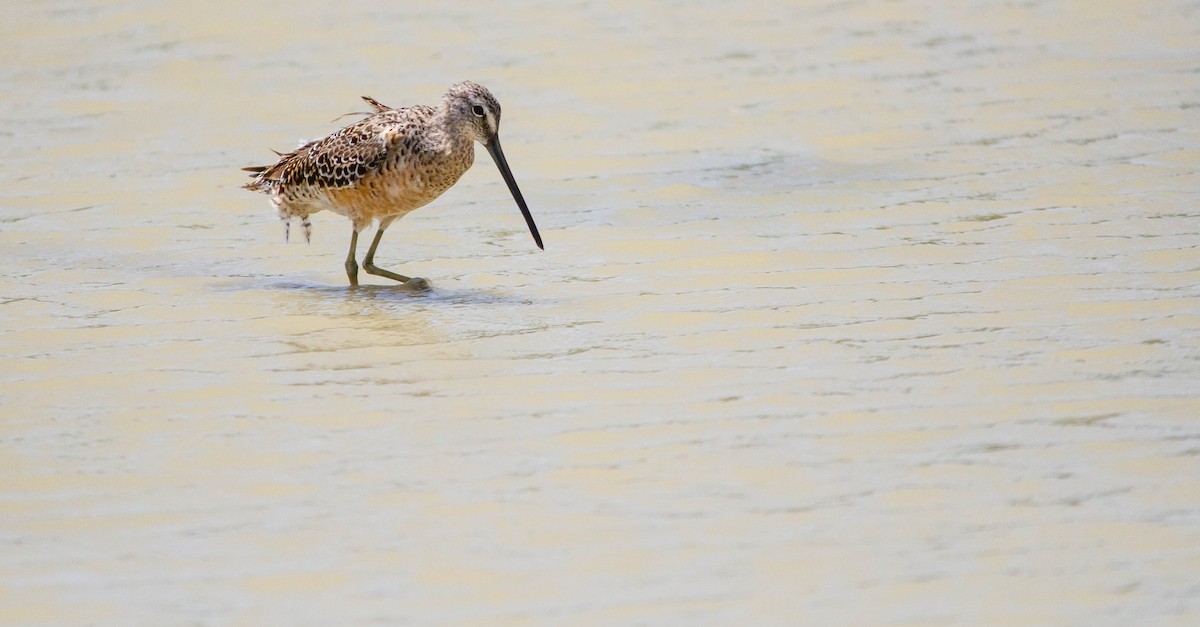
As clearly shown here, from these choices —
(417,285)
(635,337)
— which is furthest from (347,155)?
(635,337)

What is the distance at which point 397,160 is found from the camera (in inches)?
234

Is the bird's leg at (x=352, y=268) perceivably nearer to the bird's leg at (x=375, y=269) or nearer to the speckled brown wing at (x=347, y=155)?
the bird's leg at (x=375, y=269)

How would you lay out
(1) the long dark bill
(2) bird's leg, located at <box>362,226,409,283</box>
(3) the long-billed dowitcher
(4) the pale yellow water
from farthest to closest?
(2) bird's leg, located at <box>362,226,409,283</box>, (1) the long dark bill, (3) the long-billed dowitcher, (4) the pale yellow water

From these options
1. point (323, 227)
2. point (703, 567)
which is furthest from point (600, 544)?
point (323, 227)

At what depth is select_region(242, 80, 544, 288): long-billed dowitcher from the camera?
593cm

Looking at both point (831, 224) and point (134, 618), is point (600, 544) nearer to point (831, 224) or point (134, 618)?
point (134, 618)

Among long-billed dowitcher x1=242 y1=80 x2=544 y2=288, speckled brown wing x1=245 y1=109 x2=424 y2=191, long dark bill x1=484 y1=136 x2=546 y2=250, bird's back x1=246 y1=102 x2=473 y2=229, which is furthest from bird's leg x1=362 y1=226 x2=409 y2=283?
long dark bill x1=484 y1=136 x2=546 y2=250

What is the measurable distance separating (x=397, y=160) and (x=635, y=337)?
1239 mm

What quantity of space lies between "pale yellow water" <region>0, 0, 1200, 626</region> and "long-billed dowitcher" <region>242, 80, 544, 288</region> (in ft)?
1.06

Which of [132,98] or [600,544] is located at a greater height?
[132,98]

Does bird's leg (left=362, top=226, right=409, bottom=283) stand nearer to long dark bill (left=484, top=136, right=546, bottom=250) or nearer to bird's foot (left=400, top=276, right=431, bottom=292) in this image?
bird's foot (left=400, top=276, right=431, bottom=292)

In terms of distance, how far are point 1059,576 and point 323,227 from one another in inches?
172

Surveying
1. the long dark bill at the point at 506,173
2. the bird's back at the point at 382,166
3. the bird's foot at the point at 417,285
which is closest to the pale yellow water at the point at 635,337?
the bird's foot at the point at 417,285

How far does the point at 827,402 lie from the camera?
469 centimetres
